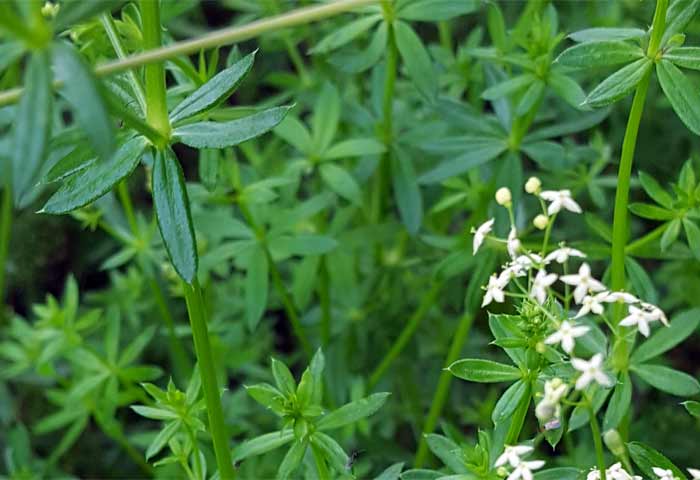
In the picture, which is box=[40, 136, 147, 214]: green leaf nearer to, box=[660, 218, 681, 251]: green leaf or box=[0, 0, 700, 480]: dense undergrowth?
box=[0, 0, 700, 480]: dense undergrowth

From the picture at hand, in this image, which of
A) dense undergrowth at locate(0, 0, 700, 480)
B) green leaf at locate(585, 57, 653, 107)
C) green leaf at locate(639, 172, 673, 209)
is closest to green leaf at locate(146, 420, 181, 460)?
dense undergrowth at locate(0, 0, 700, 480)

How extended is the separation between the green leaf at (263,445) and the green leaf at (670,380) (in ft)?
2.40

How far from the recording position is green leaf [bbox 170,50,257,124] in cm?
177

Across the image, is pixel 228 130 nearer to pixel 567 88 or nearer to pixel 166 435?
pixel 166 435

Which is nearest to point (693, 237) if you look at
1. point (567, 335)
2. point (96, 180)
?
point (567, 335)

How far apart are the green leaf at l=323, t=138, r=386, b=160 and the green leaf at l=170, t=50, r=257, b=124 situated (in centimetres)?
98

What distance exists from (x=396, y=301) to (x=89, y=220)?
948 millimetres

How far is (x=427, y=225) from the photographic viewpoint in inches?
125

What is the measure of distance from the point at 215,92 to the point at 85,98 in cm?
50

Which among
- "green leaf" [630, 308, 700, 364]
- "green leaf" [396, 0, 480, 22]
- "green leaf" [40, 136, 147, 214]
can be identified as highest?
"green leaf" [40, 136, 147, 214]

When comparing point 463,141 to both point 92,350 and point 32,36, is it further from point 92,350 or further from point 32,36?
point 32,36

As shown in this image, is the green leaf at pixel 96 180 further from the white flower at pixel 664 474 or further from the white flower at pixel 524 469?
the white flower at pixel 664 474

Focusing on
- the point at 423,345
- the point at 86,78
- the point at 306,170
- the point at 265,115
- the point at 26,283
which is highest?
the point at 86,78

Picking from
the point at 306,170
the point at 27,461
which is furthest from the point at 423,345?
the point at 27,461
